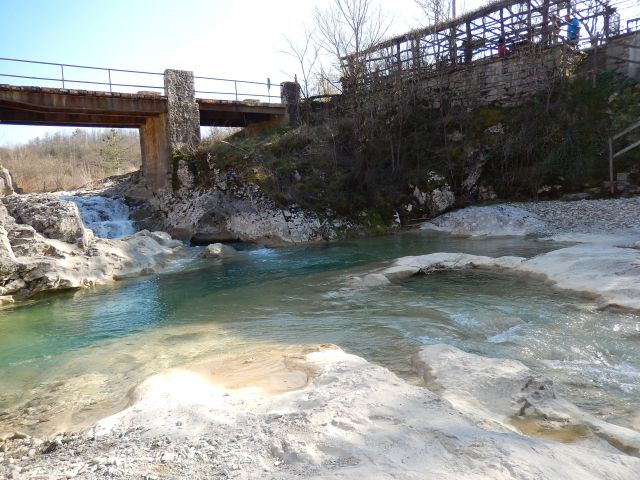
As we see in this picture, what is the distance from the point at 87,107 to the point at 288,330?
14.9 meters

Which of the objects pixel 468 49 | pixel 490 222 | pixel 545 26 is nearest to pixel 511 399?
pixel 490 222

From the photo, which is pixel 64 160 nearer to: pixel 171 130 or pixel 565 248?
pixel 171 130

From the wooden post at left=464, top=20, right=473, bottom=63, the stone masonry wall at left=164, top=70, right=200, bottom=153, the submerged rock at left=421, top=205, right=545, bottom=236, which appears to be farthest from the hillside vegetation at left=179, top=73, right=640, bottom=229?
the wooden post at left=464, top=20, right=473, bottom=63

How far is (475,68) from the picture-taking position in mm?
21453

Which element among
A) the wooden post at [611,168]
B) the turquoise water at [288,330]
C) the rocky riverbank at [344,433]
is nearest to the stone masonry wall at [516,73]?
the wooden post at [611,168]

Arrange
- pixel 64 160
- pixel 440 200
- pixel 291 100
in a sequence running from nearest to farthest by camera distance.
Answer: pixel 440 200
pixel 291 100
pixel 64 160

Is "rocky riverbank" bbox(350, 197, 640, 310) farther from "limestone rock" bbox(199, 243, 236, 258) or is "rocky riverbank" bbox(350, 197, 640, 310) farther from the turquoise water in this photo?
"limestone rock" bbox(199, 243, 236, 258)

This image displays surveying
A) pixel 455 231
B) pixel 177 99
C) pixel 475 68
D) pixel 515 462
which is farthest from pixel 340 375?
pixel 475 68

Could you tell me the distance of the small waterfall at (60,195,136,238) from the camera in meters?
17.5

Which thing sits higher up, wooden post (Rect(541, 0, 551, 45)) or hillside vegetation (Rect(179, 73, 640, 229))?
wooden post (Rect(541, 0, 551, 45))

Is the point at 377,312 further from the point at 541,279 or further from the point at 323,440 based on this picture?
the point at 323,440

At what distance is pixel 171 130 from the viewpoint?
19938 millimetres

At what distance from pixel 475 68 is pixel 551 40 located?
10.5 ft

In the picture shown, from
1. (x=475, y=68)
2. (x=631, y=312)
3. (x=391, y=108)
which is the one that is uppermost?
(x=475, y=68)
